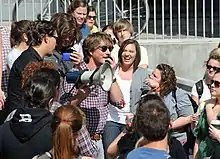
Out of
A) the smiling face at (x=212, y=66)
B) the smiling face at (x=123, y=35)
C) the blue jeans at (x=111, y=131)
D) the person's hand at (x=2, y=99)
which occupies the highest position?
the smiling face at (x=123, y=35)

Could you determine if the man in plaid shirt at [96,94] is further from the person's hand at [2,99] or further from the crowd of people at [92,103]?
→ the person's hand at [2,99]

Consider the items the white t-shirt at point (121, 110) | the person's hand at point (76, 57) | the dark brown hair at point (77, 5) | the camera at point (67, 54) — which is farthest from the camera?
the dark brown hair at point (77, 5)

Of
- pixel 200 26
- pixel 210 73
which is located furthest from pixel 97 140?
pixel 200 26

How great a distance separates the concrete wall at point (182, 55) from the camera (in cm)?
1007

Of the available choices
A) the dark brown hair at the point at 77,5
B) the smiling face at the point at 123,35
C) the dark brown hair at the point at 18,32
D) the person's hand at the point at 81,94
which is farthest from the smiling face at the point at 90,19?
the person's hand at the point at 81,94

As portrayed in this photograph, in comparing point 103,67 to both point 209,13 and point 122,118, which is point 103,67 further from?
point 209,13

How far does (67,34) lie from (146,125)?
2.25m

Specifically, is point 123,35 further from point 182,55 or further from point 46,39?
point 182,55

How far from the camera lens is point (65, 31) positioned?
637cm

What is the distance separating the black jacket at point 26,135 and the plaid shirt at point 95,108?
4.75 ft

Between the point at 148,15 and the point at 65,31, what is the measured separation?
4085 mm

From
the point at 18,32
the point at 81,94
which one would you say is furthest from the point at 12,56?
the point at 81,94

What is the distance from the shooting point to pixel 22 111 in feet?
15.6

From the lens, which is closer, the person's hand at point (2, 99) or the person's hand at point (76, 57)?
the person's hand at point (76, 57)
